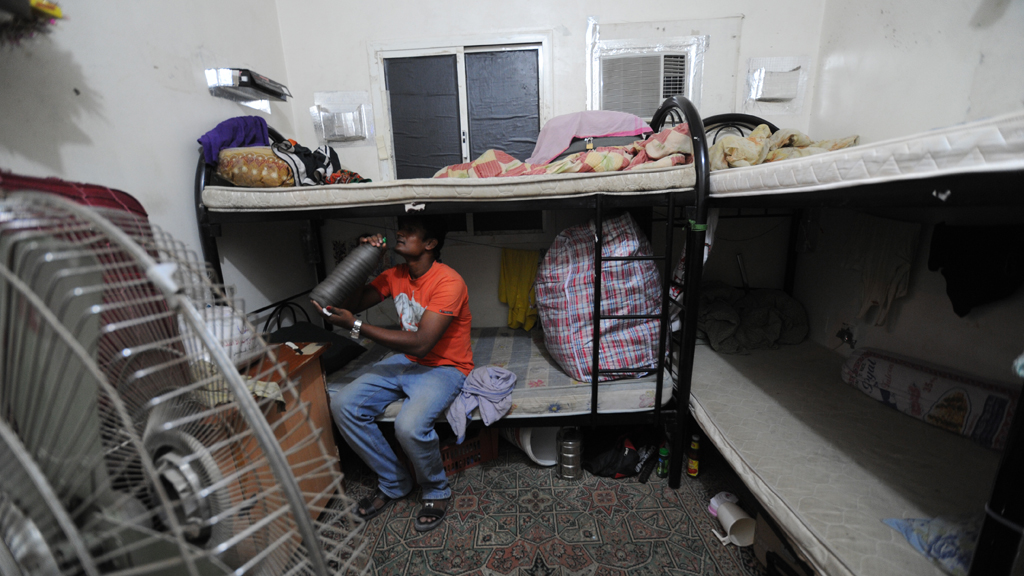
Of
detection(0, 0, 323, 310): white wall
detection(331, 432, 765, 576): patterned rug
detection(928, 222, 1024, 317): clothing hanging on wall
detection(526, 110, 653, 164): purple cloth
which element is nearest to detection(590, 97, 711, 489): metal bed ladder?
detection(331, 432, 765, 576): patterned rug

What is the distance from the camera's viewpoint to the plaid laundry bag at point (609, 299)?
169cm

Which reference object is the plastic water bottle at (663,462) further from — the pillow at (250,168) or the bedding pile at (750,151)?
the pillow at (250,168)

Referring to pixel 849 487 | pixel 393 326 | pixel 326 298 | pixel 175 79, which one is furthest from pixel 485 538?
pixel 175 79

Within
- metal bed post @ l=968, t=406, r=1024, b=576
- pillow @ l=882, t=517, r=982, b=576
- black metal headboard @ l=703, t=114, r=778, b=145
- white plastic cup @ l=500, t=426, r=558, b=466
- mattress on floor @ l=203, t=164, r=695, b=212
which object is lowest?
white plastic cup @ l=500, t=426, r=558, b=466

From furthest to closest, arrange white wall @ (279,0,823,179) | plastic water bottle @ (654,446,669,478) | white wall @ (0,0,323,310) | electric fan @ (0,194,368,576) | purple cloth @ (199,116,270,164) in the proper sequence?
white wall @ (279,0,823,179) → plastic water bottle @ (654,446,669,478) → purple cloth @ (199,116,270,164) → white wall @ (0,0,323,310) → electric fan @ (0,194,368,576)

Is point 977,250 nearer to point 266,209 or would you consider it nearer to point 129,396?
point 129,396

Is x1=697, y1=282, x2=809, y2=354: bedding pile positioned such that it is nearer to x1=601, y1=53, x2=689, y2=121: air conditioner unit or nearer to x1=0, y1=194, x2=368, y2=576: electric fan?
x1=601, y1=53, x2=689, y2=121: air conditioner unit

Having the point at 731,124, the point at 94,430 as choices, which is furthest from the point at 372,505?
the point at 731,124

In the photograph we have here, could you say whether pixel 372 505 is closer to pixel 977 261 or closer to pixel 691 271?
pixel 691 271

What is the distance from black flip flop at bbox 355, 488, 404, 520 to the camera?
163 cm

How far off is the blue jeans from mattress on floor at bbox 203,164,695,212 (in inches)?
31.1

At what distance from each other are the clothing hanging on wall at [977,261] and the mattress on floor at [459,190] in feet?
3.67

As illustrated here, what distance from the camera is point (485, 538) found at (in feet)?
4.96

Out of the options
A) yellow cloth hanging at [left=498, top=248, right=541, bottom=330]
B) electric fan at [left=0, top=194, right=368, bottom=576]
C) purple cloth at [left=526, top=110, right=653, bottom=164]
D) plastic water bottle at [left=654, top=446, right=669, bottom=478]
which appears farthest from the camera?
yellow cloth hanging at [left=498, top=248, right=541, bottom=330]
